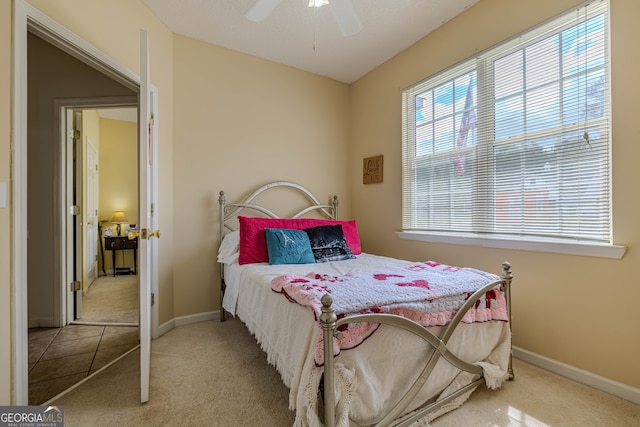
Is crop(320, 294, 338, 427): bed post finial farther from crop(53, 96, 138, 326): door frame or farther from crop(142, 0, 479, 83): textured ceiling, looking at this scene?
crop(53, 96, 138, 326): door frame

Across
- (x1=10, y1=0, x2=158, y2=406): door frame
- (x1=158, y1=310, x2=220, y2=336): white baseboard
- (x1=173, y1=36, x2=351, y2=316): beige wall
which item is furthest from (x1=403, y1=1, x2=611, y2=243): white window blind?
(x1=10, y1=0, x2=158, y2=406): door frame

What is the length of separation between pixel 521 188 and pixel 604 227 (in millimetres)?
512

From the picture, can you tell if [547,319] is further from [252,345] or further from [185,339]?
[185,339]

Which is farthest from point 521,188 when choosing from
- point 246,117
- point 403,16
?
point 246,117

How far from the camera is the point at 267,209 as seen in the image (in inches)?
125

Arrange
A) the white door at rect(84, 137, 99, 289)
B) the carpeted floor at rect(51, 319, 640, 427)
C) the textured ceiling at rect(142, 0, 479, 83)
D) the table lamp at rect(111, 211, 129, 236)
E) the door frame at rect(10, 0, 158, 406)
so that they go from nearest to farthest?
the door frame at rect(10, 0, 158, 406) → the carpeted floor at rect(51, 319, 640, 427) → the textured ceiling at rect(142, 0, 479, 83) → the white door at rect(84, 137, 99, 289) → the table lamp at rect(111, 211, 129, 236)

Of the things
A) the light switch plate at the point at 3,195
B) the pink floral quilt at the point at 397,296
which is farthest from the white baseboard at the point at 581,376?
the light switch plate at the point at 3,195

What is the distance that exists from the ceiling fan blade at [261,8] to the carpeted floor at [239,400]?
222cm

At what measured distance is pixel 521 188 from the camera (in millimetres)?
2078

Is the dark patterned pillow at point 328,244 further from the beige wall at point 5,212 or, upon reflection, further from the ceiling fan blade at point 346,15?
the beige wall at point 5,212

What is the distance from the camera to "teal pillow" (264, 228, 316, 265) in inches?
94.8

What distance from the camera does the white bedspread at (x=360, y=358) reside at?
3.79 feet

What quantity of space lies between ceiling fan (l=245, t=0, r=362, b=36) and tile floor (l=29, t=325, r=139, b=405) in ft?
8.27

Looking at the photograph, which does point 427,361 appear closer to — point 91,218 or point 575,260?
point 575,260
